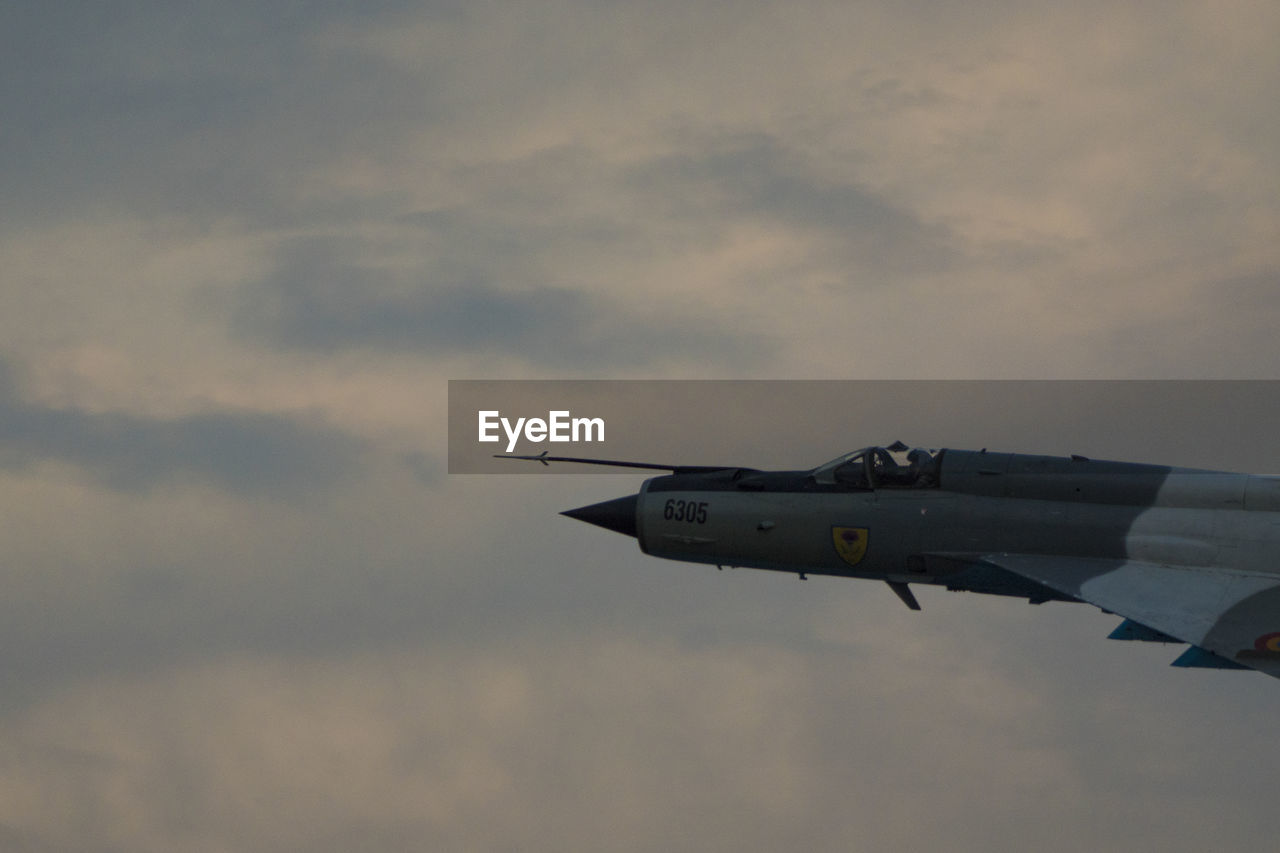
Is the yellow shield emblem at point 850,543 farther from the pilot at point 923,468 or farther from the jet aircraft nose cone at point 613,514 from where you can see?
the jet aircraft nose cone at point 613,514

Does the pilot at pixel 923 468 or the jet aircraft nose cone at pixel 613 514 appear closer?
the pilot at pixel 923 468

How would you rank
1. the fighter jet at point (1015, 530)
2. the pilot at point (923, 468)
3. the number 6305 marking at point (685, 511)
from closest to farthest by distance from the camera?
the fighter jet at point (1015, 530) < the pilot at point (923, 468) < the number 6305 marking at point (685, 511)

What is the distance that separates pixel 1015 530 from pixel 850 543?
326 cm

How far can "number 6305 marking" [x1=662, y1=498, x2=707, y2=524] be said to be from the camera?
34.1 meters

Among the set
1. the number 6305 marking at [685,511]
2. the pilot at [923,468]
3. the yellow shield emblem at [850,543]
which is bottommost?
the yellow shield emblem at [850,543]

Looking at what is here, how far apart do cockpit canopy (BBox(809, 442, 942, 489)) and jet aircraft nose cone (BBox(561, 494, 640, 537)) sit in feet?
12.8

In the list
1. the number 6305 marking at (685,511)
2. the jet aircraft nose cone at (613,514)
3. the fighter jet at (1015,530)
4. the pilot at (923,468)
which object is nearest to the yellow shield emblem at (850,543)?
the fighter jet at (1015,530)

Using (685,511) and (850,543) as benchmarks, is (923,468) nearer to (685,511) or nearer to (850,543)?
(850,543)

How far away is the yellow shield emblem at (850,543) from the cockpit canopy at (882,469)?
3.27 feet

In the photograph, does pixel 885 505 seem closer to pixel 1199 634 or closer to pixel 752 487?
pixel 752 487

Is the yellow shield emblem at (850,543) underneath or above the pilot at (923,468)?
underneath

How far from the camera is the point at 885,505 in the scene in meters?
32.9

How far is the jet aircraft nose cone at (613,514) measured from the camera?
34.8 m

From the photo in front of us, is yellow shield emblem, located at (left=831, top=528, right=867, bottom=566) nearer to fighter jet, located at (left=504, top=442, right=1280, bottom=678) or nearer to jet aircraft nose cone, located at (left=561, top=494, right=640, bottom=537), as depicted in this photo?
fighter jet, located at (left=504, top=442, right=1280, bottom=678)
